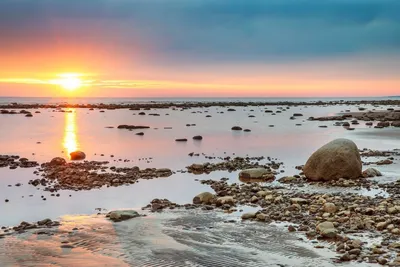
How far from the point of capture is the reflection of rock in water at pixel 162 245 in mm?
9734

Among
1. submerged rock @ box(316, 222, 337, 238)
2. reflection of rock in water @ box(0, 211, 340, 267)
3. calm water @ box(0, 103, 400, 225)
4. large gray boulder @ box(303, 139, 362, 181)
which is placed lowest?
calm water @ box(0, 103, 400, 225)


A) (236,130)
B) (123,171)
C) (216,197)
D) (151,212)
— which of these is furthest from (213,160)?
(236,130)

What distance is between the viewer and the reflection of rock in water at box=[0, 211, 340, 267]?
383 inches

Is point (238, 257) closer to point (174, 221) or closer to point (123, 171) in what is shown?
point (174, 221)

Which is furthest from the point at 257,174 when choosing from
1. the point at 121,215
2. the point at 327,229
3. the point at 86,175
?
the point at 327,229

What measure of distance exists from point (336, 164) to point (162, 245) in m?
10.8

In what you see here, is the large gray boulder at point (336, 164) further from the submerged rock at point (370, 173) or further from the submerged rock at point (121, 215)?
the submerged rock at point (121, 215)

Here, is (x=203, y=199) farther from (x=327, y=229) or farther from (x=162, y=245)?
(x=327, y=229)

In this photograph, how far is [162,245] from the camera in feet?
35.6

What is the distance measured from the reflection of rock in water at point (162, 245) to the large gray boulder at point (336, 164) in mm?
7517

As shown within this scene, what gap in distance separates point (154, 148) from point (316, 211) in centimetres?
2054

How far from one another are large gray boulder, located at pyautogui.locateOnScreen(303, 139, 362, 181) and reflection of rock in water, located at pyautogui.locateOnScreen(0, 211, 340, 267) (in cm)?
752

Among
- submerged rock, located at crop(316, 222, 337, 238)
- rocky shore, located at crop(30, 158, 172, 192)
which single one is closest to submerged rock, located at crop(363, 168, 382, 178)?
submerged rock, located at crop(316, 222, 337, 238)

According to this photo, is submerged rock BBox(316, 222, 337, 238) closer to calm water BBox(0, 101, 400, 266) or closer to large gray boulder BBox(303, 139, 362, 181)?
calm water BBox(0, 101, 400, 266)
